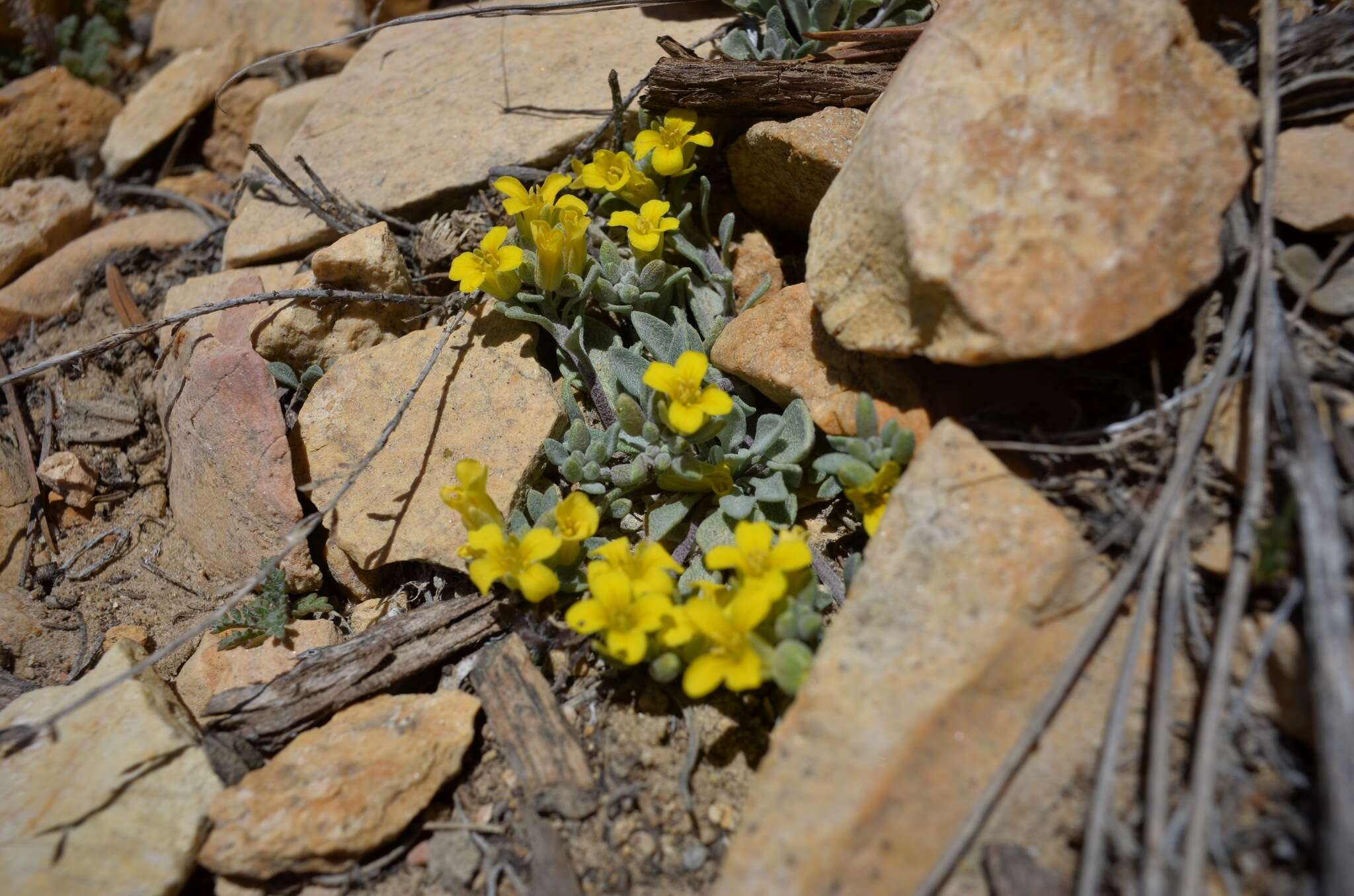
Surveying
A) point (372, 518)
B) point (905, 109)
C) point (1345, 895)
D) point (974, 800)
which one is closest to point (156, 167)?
point (372, 518)

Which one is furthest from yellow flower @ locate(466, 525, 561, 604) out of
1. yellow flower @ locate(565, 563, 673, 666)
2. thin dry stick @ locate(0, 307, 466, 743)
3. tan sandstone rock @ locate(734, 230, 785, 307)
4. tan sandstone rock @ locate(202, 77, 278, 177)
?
tan sandstone rock @ locate(202, 77, 278, 177)

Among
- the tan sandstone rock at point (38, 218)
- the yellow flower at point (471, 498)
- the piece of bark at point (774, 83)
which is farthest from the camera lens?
the tan sandstone rock at point (38, 218)

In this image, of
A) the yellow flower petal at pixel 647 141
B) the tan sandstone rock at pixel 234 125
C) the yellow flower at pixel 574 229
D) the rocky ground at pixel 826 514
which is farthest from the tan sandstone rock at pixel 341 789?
the tan sandstone rock at pixel 234 125

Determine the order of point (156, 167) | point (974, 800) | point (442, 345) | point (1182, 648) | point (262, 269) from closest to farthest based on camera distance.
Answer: point (974, 800) < point (1182, 648) < point (442, 345) < point (262, 269) < point (156, 167)

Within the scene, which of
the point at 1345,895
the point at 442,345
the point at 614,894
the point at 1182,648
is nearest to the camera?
the point at 1345,895

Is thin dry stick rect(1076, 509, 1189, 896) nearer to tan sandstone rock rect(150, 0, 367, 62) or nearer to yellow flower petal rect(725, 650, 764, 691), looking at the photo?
yellow flower petal rect(725, 650, 764, 691)

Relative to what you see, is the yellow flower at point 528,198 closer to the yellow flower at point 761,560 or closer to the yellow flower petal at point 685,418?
the yellow flower petal at point 685,418

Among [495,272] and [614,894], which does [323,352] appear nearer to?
Result: [495,272]
